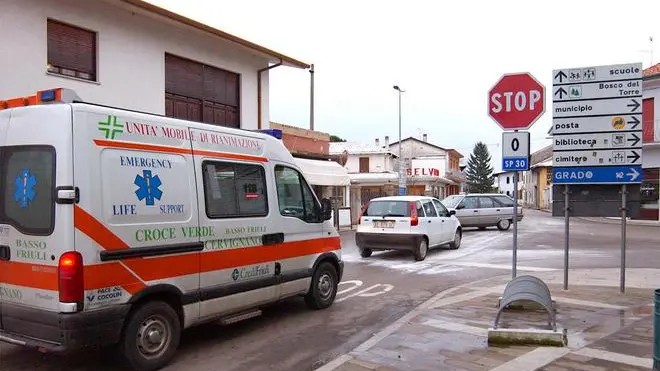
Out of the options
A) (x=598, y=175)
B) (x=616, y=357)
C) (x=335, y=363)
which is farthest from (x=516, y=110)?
(x=335, y=363)

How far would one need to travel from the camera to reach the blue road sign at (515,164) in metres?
7.46

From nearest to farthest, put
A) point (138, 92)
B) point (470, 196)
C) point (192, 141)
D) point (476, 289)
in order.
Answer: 1. point (192, 141)
2. point (476, 289)
3. point (138, 92)
4. point (470, 196)

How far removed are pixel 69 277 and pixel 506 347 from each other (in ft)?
14.5

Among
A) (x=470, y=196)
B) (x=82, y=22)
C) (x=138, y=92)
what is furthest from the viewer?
(x=470, y=196)

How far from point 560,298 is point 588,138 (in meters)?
2.51

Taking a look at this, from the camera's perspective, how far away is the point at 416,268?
12.4 meters

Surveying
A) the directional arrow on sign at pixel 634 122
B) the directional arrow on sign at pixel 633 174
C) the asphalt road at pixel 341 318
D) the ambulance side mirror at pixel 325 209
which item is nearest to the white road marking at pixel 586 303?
the directional arrow on sign at pixel 633 174

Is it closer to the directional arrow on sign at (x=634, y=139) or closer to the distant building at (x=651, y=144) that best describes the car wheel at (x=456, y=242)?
the directional arrow on sign at (x=634, y=139)

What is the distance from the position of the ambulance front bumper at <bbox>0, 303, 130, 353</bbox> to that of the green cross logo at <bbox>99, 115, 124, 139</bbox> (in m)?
1.60

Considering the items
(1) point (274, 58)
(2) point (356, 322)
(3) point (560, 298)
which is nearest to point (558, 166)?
(3) point (560, 298)

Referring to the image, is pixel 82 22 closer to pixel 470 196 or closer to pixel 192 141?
pixel 192 141

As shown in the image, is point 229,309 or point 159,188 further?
point 229,309

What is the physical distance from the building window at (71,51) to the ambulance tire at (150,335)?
8105 mm

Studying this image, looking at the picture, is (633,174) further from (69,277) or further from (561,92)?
(69,277)
